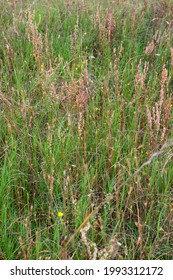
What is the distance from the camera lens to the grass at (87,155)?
1946 millimetres

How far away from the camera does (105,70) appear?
3.29m

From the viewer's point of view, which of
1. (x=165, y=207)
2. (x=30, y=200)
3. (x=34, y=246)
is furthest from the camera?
(x=30, y=200)

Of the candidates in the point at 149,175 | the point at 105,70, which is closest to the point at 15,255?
the point at 149,175

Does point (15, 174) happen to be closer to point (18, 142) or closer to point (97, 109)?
point (18, 142)

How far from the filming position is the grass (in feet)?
6.39

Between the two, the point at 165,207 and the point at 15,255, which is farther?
the point at 165,207

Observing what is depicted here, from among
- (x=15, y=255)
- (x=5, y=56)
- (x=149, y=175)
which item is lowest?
(x=15, y=255)

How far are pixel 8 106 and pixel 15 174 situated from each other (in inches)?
21.9

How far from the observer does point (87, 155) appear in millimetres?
2453

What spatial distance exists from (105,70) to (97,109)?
1.99 ft

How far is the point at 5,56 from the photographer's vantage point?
3.35m
